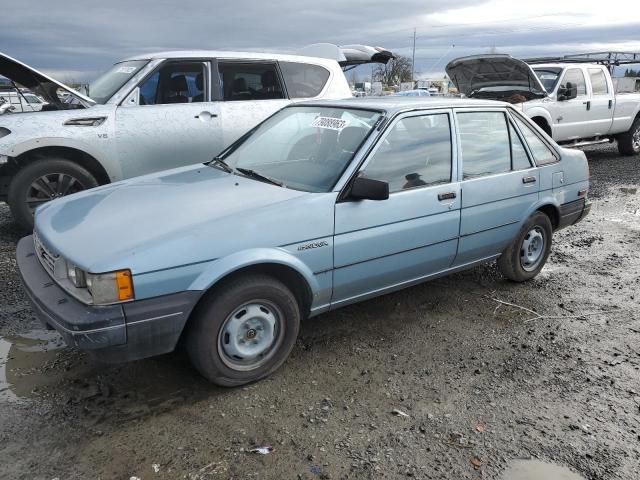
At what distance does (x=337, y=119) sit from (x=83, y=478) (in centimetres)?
268

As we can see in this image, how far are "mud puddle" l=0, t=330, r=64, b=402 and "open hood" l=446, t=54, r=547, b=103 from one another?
330 inches

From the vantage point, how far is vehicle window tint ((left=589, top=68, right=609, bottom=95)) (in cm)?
1066

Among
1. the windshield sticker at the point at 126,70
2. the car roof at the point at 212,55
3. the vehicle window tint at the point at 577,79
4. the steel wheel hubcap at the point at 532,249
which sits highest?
the car roof at the point at 212,55

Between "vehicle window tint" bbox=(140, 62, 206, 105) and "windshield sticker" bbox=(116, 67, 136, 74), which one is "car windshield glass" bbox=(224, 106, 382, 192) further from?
"windshield sticker" bbox=(116, 67, 136, 74)

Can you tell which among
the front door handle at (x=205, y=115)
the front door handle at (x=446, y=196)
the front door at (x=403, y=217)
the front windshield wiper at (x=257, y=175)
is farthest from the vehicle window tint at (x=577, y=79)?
the front windshield wiper at (x=257, y=175)

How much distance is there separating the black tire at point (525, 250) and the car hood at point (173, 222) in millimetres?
2083

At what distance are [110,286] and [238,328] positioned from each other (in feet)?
2.46

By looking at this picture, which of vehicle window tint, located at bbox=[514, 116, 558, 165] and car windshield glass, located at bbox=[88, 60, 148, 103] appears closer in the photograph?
vehicle window tint, located at bbox=[514, 116, 558, 165]

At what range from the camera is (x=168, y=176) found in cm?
386

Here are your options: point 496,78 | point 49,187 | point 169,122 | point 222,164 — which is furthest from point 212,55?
point 496,78

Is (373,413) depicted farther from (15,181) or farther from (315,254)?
(15,181)

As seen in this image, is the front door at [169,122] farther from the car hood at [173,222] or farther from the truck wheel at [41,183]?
the car hood at [173,222]

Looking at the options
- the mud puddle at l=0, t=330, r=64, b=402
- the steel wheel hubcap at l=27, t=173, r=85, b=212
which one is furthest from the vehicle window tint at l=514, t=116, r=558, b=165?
the steel wheel hubcap at l=27, t=173, r=85, b=212

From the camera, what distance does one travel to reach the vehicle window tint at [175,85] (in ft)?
19.5
